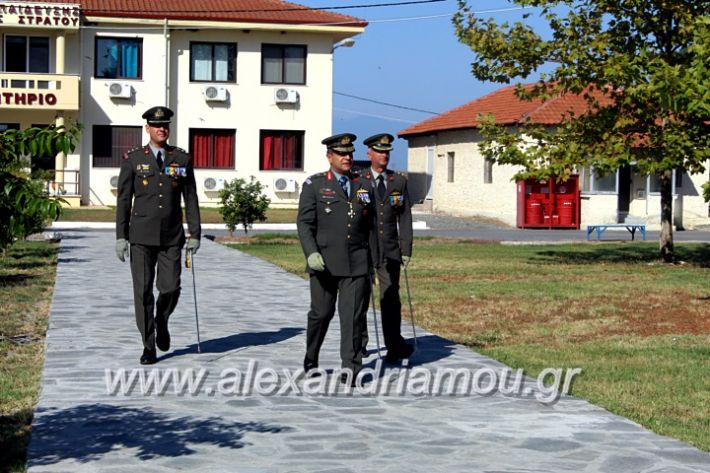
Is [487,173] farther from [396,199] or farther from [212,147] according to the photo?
[396,199]

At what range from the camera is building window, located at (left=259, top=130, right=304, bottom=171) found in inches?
1815

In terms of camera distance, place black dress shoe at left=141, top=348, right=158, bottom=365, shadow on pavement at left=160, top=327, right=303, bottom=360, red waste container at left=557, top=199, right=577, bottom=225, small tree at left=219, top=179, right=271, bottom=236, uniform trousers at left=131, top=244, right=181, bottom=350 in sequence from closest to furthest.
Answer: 1. black dress shoe at left=141, top=348, right=158, bottom=365
2. uniform trousers at left=131, top=244, right=181, bottom=350
3. shadow on pavement at left=160, top=327, right=303, bottom=360
4. small tree at left=219, top=179, right=271, bottom=236
5. red waste container at left=557, top=199, right=577, bottom=225

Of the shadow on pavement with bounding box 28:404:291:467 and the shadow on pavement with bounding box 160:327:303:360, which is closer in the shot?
the shadow on pavement with bounding box 28:404:291:467

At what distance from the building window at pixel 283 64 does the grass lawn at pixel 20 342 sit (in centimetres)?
2331

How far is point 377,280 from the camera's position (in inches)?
442

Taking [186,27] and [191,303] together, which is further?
[186,27]

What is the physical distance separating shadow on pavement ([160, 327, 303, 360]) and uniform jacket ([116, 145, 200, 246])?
1.09 meters

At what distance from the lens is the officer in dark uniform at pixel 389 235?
10.8m

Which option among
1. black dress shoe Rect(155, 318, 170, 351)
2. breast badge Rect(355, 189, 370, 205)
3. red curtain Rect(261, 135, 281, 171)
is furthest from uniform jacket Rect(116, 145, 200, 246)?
red curtain Rect(261, 135, 281, 171)

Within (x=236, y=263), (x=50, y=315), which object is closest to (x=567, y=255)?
(x=236, y=263)

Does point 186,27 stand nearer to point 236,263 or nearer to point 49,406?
point 236,263

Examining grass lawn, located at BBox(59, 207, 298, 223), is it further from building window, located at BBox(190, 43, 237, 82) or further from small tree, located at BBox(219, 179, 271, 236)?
small tree, located at BBox(219, 179, 271, 236)

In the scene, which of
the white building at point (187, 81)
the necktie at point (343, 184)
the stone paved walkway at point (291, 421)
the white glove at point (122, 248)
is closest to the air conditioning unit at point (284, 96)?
the white building at point (187, 81)

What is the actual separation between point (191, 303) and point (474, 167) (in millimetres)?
32842
